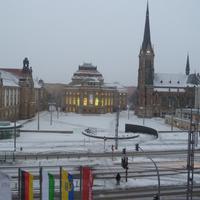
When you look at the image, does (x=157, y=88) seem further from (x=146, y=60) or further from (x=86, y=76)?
(x=86, y=76)

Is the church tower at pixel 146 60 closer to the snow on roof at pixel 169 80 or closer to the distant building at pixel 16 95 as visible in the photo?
the snow on roof at pixel 169 80

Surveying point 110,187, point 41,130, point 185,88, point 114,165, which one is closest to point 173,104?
point 185,88

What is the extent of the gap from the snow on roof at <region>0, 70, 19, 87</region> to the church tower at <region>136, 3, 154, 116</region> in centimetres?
3728

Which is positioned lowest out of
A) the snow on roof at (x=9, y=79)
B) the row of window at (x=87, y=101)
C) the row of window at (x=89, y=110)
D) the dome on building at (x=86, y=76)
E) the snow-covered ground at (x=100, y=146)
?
the snow-covered ground at (x=100, y=146)

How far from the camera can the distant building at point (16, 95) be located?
91.1 meters

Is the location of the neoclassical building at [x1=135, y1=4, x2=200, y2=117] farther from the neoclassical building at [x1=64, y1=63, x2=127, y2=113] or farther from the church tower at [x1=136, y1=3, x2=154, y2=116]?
the neoclassical building at [x1=64, y1=63, x2=127, y2=113]

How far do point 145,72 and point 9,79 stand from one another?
42.1 m

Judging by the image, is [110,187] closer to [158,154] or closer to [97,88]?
[158,154]

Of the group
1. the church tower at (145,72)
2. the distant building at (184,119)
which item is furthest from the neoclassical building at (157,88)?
the distant building at (184,119)

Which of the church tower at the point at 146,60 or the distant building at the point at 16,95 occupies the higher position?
the church tower at the point at 146,60

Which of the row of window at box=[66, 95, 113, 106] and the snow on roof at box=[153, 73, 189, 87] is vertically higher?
the snow on roof at box=[153, 73, 189, 87]

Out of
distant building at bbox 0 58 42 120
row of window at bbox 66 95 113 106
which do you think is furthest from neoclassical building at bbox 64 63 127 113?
distant building at bbox 0 58 42 120

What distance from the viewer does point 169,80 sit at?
126438 mm

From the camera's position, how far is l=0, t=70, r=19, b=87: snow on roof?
95.7 meters
